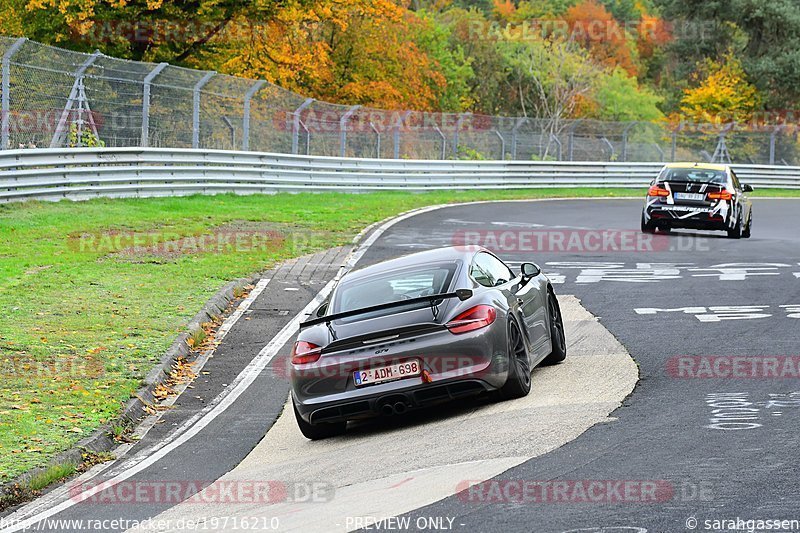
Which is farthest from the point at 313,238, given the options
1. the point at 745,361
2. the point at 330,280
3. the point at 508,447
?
the point at 508,447

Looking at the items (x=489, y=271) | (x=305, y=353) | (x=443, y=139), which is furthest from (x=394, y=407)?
(x=443, y=139)

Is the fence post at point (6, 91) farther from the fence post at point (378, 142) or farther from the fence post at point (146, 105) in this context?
the fence post at point (378, 142)

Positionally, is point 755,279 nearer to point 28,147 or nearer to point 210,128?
point 28,147

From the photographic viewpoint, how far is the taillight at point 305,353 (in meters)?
9.18

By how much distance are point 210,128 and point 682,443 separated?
77.4ft

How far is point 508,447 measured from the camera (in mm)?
8008

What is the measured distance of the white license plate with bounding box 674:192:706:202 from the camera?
925 inches

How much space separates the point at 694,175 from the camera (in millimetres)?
24000

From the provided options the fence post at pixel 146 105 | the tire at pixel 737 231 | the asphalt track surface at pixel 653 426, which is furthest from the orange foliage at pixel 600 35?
the asphalt track surface at pixel 653 426

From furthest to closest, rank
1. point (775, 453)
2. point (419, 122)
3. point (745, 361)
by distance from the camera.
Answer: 1. point (419, 122)
2. point (745, 361)
3. point (775, 453)

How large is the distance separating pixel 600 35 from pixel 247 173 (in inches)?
2532

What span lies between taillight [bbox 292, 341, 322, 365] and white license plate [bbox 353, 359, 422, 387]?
36 centimetres

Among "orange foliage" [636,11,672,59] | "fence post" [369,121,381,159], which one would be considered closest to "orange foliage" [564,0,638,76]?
"orange foliage" [636,11,672,59]

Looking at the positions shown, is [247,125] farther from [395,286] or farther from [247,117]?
[395,286]
